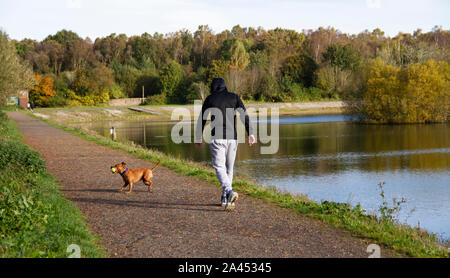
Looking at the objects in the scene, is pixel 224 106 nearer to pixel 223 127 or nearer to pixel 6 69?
pixel 223 127

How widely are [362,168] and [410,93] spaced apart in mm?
27263

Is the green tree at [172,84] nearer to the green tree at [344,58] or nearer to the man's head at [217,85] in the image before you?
the green tree at [344,58]

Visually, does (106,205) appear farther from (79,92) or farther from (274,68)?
(274,68)

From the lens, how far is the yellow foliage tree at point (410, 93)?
4322cm

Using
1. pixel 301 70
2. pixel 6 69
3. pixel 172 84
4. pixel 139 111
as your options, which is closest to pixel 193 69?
pixel 172 84

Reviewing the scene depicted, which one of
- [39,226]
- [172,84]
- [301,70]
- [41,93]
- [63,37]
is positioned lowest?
[39,226]

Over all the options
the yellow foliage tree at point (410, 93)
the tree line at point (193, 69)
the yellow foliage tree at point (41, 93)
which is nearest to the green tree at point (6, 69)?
the yellow foliage tree at point (410, 93)

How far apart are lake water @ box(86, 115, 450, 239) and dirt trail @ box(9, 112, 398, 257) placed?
376cm

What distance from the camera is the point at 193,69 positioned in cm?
10181

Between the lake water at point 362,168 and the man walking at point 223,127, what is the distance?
415cm

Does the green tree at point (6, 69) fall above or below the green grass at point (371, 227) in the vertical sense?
above

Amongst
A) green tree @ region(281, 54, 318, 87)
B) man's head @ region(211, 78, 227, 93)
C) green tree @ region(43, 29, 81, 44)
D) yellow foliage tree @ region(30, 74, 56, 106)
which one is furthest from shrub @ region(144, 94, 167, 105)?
man's head @ region(211, 78, 227, 93)
